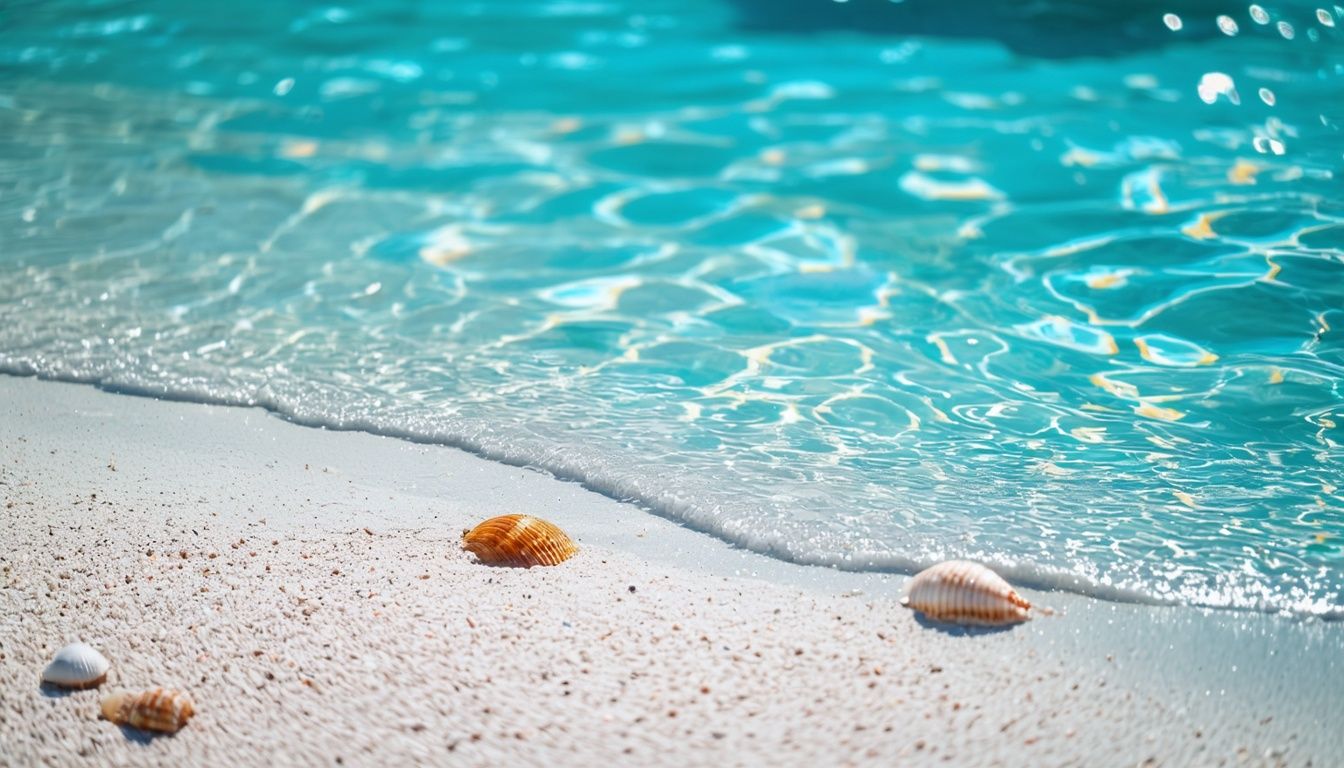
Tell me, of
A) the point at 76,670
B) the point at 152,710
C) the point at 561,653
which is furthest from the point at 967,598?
the point at 76,670

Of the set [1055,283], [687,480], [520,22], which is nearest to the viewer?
[687,480]

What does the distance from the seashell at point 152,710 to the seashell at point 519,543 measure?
1.01 m

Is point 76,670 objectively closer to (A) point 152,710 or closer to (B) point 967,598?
(A) point 152,710

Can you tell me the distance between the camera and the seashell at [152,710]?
9.20ft

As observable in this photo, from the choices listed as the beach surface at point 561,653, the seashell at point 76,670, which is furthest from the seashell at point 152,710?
the seashell at point 76,670

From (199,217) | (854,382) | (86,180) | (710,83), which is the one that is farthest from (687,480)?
(710,83)

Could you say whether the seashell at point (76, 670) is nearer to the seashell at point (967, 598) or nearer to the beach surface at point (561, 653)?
the beach surface at point (561, 653)

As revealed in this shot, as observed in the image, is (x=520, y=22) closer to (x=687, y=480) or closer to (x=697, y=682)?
(x=687, y=480)

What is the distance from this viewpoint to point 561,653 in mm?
3139

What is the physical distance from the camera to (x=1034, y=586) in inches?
140

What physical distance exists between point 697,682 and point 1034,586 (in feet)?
3.67

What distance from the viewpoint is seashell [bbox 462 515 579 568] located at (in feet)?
11.9

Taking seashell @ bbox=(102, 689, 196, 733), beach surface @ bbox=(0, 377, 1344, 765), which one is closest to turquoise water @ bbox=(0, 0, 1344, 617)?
beach surface @ bbox=(0, 377, 1344, 765)

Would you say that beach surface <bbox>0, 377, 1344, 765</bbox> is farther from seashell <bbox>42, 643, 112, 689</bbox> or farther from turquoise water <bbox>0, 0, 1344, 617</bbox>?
turquoise water <bbox>0, 0, 1344, 617</bbox>
